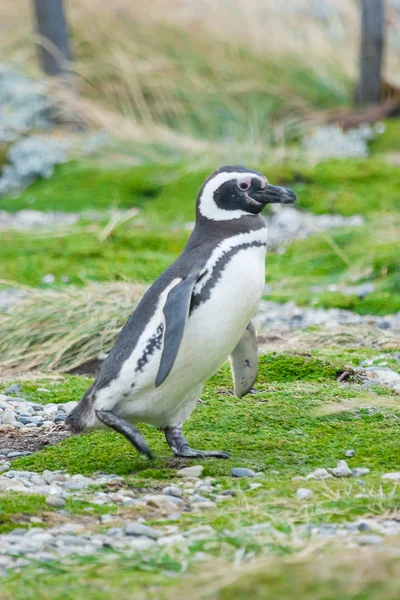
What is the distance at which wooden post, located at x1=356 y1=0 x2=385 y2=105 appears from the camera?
1265 centimetres

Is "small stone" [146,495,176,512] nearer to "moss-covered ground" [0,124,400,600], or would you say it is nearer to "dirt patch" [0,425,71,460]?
"moss-covered ground" [0,124,400,600]

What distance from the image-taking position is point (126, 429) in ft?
13.1

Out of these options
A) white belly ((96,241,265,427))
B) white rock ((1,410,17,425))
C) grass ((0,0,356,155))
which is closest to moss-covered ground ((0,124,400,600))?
white belly ((96,241,265,427))

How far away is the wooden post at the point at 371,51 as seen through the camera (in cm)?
1265

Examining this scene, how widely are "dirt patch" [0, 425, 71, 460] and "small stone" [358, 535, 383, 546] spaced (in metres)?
1.87

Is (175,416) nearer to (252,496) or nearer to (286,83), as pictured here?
(252,496)

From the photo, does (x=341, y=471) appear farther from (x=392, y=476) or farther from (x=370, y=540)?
(x=370, y=540)

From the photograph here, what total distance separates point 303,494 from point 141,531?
0.63 meters

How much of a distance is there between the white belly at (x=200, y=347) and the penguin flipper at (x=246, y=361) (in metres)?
0.42

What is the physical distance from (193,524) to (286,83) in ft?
37.0

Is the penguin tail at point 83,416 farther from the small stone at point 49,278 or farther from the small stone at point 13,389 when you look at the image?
the small stone at point 49,278

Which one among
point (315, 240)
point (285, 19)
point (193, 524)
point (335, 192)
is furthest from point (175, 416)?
point (285, 19)

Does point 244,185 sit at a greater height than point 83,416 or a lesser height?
greater

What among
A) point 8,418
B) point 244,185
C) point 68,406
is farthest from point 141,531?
point 68,406
